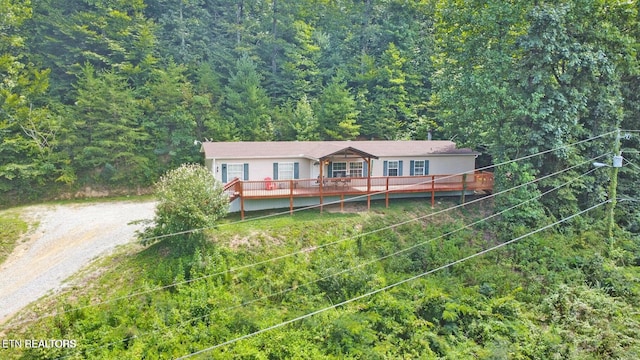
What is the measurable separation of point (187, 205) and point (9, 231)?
975 centimetres

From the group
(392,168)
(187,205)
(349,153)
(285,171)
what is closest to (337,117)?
(392,168)

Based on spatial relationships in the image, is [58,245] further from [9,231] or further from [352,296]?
[352,296]

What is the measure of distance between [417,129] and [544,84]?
39.3 feet

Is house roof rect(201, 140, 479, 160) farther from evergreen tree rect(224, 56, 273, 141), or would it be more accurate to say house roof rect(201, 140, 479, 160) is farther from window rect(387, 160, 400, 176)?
evergreen tree rect(224, 56, 273, 141)

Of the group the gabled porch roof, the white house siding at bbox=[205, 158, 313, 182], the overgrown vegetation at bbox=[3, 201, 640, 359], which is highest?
the gabled porch roof

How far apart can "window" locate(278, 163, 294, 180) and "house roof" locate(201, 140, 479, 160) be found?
1.73ft

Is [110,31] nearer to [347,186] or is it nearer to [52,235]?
[52,235]

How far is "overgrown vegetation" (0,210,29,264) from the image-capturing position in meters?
15.2

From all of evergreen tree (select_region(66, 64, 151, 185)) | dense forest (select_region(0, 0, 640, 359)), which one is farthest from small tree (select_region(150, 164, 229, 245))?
evergreen tree (select_region(66, 64, 151, 185))

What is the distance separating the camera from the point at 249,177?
19125 millimetres

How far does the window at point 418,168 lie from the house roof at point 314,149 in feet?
1.67

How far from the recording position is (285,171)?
19.8 m

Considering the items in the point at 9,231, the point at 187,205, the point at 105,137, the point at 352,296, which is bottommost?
the point at 352,296

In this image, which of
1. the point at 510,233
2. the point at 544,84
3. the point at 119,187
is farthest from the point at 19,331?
the point at 544,84
